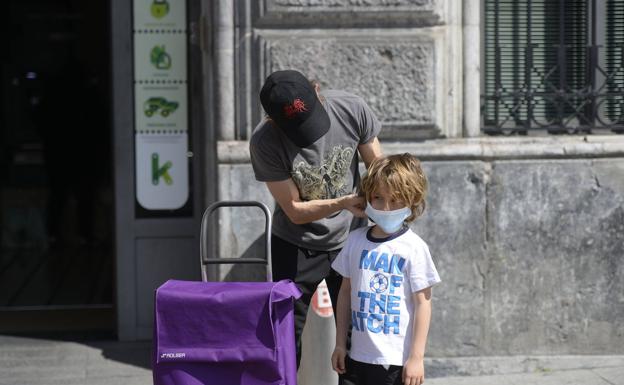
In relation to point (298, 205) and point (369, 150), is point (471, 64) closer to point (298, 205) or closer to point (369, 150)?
point (369, 150)

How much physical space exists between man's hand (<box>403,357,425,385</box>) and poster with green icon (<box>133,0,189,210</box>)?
3099mm

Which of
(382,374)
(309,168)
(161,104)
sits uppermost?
(161,104)

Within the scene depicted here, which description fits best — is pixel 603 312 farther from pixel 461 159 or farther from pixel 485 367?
pixel 461 159

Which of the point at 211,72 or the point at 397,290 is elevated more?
the point at 211,72

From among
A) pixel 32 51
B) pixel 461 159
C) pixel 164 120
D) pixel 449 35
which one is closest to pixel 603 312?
pixel 461 159

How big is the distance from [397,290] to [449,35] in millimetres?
2394

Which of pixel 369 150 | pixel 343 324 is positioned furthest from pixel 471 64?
pixel 343 324

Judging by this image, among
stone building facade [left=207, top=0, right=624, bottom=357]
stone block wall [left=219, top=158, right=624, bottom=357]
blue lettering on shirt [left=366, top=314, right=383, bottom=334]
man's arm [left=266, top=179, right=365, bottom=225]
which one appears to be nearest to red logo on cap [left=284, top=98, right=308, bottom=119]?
man's arm [left=266, top=179, right=365, bottom=225]

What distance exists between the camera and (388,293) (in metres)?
4.14

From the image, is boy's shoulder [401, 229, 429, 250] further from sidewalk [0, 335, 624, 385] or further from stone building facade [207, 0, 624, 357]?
sidewalk [0, 335, 624, 385]

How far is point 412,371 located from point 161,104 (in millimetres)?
3292

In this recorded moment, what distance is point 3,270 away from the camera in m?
10.1

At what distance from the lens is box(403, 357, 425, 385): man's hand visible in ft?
13.5

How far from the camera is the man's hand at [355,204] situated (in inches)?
175
